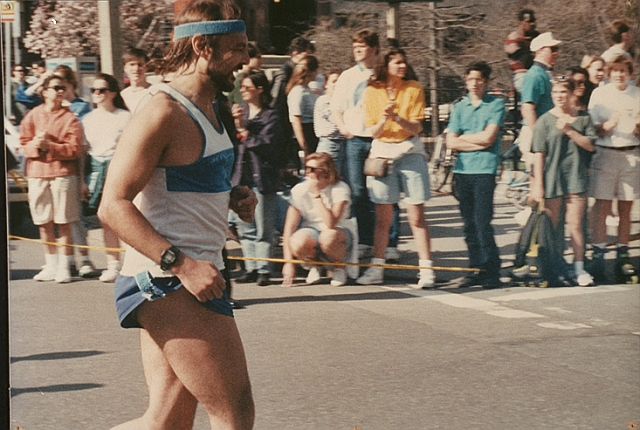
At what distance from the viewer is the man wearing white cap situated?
14.4ft

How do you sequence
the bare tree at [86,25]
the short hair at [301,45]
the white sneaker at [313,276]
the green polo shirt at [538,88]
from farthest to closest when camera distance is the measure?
1. the white sneaker at [313,276]
2. the green polo shirt at [538,88]
3. the short hair at [301,45]
4. the bare tree at [86,25]

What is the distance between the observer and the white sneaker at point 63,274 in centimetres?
459

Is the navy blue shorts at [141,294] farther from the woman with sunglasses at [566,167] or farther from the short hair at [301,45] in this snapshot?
the woman with sunglasses at [566,167]

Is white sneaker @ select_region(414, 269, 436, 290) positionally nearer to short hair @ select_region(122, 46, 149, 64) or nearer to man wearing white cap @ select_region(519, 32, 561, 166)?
man wearing white cap @ select_region(519, 32, 561, 166)

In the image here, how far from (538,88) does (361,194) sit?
82 centimetres

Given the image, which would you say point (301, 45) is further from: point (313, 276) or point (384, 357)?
point (384, 357)

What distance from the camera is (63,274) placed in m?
4.73

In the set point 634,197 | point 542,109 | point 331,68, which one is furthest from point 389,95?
point 634,197

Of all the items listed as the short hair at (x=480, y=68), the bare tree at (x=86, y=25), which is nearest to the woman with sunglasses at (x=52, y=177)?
the bare tree at (x=86, y=25)

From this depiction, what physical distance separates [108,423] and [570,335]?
62.4 inches

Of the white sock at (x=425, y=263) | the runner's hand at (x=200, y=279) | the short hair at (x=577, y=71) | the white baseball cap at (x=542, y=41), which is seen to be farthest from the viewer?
the white sock at (x=425, y=263)

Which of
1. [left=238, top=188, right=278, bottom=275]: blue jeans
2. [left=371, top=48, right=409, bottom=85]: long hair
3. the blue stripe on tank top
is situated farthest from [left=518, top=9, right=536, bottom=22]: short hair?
the blue stripe on tank top

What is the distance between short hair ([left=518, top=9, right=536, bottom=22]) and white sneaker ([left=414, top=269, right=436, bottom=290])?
0.92 meters

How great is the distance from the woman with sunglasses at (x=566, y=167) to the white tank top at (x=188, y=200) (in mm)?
1860
